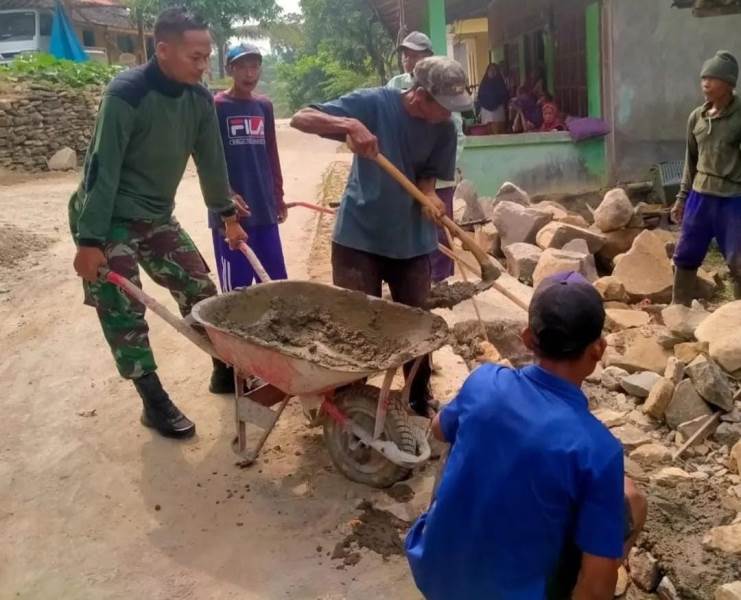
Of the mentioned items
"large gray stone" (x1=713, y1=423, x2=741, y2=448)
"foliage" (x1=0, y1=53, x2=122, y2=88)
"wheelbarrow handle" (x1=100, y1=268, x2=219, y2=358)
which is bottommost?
"large gray stone" (x1=713, y1=423, x2=741, y2=448)

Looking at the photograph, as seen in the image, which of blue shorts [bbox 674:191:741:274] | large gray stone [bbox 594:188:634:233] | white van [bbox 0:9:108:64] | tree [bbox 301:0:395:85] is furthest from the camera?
tree [bbox 301:0:395:85]

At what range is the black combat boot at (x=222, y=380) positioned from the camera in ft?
14.7

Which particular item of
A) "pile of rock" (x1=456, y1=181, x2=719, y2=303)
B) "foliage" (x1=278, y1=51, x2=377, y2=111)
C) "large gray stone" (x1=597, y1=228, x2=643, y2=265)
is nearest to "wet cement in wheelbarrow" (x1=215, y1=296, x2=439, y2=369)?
"pile of rock" (x1=456, y1=181, x2=719, y2=303)

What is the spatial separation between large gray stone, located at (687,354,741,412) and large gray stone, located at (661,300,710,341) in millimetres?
786

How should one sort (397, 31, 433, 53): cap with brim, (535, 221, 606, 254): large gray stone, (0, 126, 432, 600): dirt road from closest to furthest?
1. (0, 126, 432, 600): dirt road
2. (397, 31, 433, 53): cap with brim
3. (535, 221, 606, 254): large gray stone

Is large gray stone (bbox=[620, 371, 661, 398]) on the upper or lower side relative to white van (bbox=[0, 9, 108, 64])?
lower

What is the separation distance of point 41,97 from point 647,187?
11698 millimetres

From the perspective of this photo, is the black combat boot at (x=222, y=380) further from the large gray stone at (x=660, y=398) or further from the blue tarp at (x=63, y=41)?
the blue tarp at (x=63, y=41)

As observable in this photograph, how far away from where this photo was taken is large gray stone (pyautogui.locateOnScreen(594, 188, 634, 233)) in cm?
734

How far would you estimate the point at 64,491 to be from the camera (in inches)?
143

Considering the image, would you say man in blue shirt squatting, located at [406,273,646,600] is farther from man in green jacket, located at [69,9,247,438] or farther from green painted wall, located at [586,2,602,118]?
green painted wall, located at [586,2,602,118]

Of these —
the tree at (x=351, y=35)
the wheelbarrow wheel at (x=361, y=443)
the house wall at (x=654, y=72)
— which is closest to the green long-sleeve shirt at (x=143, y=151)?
the wheelbarrow wheel at (x=361, y=443)

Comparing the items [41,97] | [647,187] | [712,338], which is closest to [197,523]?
[712,338]

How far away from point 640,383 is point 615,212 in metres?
3.23
